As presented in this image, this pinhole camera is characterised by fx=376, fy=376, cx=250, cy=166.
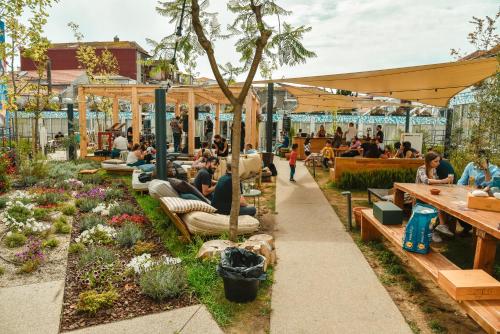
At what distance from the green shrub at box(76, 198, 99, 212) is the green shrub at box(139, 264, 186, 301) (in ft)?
11.8

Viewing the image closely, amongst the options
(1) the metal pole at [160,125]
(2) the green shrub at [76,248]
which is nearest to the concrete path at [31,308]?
(2) the green shrub at [76,248]

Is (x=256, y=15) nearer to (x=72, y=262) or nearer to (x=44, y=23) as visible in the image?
(x=72, y=262)

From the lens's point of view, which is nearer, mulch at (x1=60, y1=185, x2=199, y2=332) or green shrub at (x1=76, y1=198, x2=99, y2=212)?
mulch at (x1=60, y1=185, x2=199, y2=332)

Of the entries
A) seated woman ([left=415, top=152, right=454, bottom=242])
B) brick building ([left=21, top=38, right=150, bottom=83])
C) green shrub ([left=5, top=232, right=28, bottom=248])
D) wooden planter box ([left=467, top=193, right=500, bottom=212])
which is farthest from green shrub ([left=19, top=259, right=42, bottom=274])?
brick building ([left=21, top=38, right=150, bottom=83])

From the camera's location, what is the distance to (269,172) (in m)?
10.7

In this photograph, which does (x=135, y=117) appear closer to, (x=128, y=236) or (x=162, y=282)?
(x=128, y=236)

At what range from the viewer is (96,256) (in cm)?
448

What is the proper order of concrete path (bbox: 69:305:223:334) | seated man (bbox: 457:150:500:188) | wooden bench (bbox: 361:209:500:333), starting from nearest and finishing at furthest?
wooden bench (bbox: 361:209:500:333) < concrete path (bbox: 69:305:223:334) < seated man (bbox: 457:150:500:188)

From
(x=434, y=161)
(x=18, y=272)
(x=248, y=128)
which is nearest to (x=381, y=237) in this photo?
(x=434, y=161)

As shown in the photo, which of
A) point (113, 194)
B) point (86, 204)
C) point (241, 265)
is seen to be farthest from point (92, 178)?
point (241, 265)

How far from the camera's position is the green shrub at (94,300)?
340 cm

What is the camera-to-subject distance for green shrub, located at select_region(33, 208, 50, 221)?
6107 mm

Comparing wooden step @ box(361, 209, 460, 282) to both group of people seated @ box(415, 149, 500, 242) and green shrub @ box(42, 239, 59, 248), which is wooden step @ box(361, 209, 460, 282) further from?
green shrub @ box(42, 239, 59, 248)

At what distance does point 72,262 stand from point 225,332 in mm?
2444
